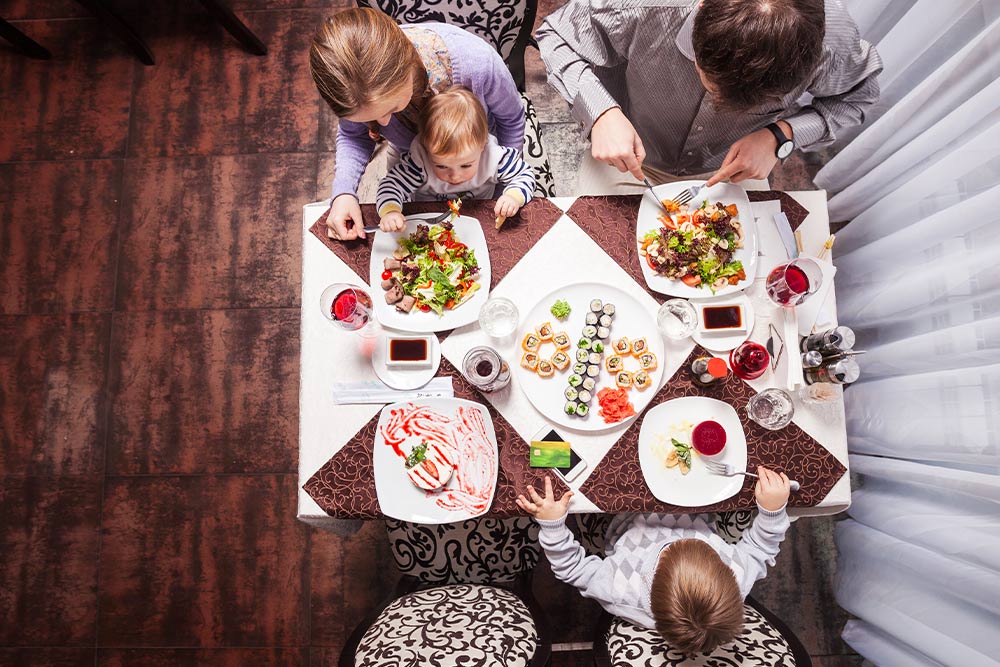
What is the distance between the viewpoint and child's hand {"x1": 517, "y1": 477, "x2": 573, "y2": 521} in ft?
4.97

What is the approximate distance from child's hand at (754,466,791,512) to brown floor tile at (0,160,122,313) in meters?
2.74

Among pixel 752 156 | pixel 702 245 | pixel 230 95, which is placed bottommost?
pixel 702 245

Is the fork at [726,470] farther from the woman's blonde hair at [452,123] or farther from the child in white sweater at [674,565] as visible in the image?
the woman's blonde hair at [452,123]

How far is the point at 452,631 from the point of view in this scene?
63.1 inches

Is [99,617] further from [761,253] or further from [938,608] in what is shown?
[938,608]

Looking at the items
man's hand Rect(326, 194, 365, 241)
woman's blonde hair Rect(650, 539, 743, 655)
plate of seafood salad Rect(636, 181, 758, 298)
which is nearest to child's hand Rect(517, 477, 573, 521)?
woman's blonde hair Rect(650, 539, 743, 655)

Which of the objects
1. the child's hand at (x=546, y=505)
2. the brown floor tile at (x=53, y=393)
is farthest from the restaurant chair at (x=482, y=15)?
the brown floor tile at (x=53, y=393)

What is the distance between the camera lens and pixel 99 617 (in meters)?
2.45

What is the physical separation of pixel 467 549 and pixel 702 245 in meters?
1.16

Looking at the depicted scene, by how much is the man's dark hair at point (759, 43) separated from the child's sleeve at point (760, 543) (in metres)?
Result: 1.03

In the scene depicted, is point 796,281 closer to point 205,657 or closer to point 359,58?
point 359,58

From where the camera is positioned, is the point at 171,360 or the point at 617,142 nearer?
the point at 617,142

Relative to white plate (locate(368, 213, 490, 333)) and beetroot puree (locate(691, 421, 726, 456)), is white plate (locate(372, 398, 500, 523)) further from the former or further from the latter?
beetroot puree (locate(691, 421, 726, 456))

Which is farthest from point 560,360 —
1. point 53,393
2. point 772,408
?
point 53,393
